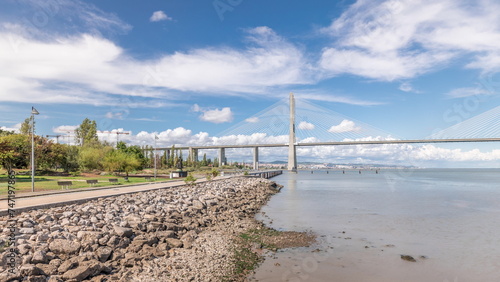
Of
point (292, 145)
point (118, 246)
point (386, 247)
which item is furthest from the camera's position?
point (292, 145)

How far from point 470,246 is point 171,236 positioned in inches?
464

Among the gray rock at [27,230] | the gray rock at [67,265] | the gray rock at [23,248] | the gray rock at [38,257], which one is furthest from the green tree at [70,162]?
the gray rock at [67,265]

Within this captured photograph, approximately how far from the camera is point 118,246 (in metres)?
10.1

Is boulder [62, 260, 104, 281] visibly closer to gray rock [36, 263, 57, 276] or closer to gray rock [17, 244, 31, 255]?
gray rock [36, 263, 57, 276]

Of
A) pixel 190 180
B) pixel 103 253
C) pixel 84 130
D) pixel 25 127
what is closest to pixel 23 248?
pixel 103 253

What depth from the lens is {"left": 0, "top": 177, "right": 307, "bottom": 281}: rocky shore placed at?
26.5ft

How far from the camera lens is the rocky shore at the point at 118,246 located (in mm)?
8078

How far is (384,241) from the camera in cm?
1432

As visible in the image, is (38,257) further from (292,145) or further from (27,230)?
(292,145)

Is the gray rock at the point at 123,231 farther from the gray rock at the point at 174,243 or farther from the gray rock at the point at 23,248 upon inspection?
the gray rock at the point at 23,248

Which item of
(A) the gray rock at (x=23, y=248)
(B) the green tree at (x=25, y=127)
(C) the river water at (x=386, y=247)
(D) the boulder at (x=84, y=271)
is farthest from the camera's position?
(B) the green tree at (x=25, y=127)

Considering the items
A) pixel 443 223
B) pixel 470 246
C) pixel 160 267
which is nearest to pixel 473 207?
pixel 443 223

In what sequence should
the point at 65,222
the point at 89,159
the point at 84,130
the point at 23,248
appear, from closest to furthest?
the point at 23,248, the point at 65,222, the point at 89,159, the point at 84,130

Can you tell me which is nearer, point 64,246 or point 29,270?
point 29,270
